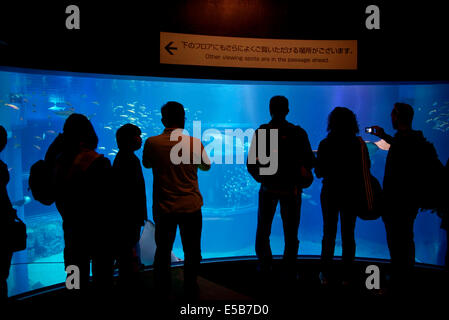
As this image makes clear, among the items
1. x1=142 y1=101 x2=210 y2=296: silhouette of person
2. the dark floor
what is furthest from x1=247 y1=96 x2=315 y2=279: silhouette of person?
x1=142 y1=101 x2=210 y2=296: silhouette of person

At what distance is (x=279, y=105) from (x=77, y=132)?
198cm

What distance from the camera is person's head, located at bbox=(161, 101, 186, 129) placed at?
2773 millimetres

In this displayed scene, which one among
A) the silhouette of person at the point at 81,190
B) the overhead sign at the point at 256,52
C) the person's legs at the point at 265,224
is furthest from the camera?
the overhead sign at the point at 256,52

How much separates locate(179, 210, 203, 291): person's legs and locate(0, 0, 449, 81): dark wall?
94.3 inches

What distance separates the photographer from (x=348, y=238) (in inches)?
125

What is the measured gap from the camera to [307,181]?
3197 mm

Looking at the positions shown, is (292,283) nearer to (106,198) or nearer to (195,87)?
(106,198)

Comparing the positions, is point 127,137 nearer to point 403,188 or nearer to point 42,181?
point 42,181

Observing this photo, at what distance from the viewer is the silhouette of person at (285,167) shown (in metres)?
3.12

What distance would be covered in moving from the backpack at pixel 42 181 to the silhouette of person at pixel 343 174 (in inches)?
105

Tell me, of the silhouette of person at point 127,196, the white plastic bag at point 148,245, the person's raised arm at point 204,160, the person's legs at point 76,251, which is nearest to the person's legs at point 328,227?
the person's raised arm at point 204,160

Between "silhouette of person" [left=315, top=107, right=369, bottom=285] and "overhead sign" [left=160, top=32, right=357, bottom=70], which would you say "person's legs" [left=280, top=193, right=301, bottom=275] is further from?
"overhead sign" [left=160, top=32, right=357, bottom=70]

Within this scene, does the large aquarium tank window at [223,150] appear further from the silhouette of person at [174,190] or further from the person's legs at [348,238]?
the person's legs at [348,238]

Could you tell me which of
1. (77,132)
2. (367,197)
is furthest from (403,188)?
(77,132)
